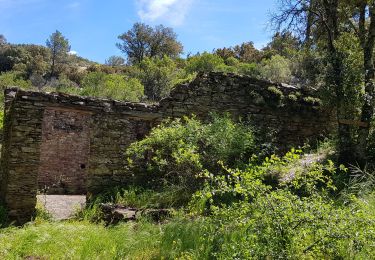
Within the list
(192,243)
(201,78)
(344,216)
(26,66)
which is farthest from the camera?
(26,66)

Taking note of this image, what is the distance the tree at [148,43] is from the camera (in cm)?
4312

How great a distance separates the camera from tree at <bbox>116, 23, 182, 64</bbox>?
4312cm

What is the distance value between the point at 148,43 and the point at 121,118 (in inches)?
1375

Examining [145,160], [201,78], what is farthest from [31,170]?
[201,78]

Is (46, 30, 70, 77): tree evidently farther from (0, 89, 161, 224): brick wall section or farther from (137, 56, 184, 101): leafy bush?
(0, 89, 161, 224): brick wall section

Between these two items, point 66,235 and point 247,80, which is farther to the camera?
point 247,80

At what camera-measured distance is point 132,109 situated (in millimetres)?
9859

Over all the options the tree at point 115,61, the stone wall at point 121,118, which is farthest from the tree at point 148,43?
the stone wall at point 121,118

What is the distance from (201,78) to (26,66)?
103ft

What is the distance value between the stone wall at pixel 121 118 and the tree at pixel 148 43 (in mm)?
31689

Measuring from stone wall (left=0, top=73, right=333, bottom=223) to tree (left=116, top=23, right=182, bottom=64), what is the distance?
31689 mm

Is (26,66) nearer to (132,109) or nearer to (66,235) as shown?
(132,109)

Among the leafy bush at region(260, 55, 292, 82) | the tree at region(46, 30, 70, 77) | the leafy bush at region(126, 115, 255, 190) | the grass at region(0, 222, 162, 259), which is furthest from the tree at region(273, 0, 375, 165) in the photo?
the tree at region(46, 30, 70, 77)

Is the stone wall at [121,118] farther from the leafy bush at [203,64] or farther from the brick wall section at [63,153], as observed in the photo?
the leafy bush at [203,64]
